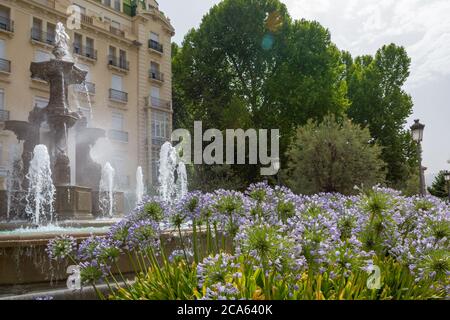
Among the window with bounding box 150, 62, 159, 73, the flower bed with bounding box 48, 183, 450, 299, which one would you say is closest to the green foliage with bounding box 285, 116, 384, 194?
the window with bounding box 150, 62, 159, 73

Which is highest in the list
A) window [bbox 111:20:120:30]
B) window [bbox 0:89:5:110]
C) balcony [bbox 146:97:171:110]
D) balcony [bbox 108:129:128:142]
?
window [bbox 111:20:120:30]

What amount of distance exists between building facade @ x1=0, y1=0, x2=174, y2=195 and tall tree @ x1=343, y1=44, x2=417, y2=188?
14279 millimetres

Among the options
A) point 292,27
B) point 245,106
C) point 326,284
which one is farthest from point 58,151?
point 292,27

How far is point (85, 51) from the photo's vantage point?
97.5 feet

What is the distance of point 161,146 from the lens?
31453 millimetres

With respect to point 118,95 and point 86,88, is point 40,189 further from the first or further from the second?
point 118,95

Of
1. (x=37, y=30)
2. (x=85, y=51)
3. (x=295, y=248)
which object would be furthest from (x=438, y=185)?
(x=295, y=248)

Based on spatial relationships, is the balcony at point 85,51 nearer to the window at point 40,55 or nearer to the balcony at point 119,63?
the balcony at point 119,63

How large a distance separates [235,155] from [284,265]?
25238 mm

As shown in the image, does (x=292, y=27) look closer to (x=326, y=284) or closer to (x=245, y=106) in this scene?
(x=245, y=106)

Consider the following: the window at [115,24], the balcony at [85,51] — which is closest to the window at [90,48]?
the balcony at [85,51]

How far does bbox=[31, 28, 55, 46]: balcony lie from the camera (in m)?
27.0

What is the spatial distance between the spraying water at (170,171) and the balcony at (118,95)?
533 cm

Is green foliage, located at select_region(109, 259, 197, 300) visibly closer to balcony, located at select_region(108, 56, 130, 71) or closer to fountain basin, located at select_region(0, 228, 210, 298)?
fountain basin, located at select_region(0, 228, 210, 298)
